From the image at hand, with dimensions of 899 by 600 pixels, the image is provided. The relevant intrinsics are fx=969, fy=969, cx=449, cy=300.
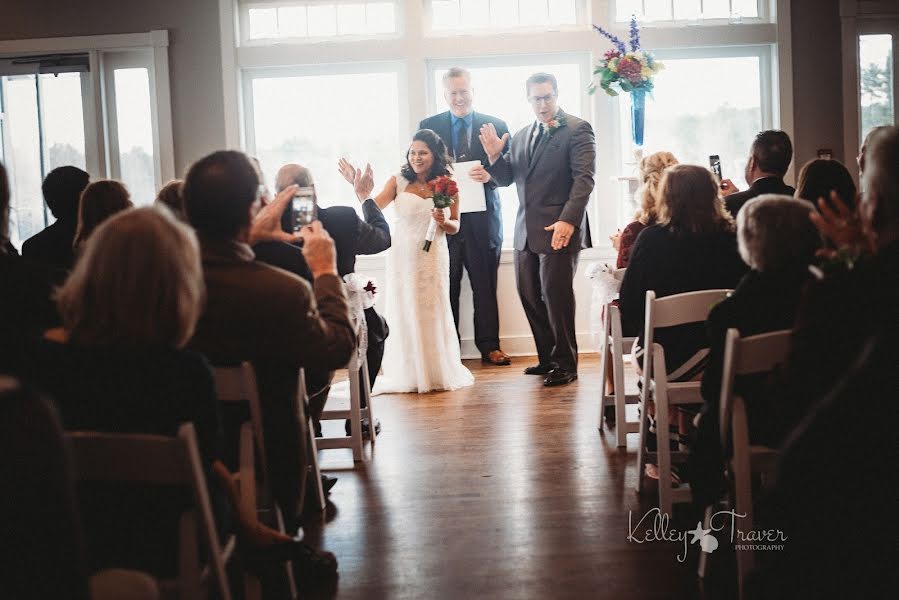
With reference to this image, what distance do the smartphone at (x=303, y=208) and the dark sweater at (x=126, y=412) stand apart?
1084 mm

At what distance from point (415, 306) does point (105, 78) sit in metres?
3.18

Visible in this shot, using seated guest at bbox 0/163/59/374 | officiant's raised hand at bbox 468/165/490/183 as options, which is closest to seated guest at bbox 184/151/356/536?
seated guest at bbox 0/163/59/374

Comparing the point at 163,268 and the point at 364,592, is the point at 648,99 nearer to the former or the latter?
the point at 364,592

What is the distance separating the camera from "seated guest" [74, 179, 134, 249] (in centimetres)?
364

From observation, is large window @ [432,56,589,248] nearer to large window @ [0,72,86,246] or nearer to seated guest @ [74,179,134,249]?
large window @ [0,72,86,246]

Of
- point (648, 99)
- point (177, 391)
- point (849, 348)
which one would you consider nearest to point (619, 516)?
point (849, 348)

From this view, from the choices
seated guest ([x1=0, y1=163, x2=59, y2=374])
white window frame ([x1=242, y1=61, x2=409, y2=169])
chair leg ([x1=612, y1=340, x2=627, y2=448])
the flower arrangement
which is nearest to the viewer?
seated guest ([x1=0, y1=163, x2=59, y2=374])

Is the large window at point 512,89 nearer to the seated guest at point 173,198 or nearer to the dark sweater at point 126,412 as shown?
the seated guest at point 173,198

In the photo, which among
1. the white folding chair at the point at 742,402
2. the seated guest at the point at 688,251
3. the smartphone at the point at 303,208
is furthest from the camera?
the seated guest at the point at 688,251

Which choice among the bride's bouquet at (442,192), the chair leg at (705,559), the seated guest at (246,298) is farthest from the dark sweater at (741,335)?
the bride's bouquet at (442,192)

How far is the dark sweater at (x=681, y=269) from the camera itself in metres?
3.64

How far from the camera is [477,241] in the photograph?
691 cm

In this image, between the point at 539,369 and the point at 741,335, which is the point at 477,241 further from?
the point at 741,335

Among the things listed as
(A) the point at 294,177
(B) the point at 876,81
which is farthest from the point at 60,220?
(B) the point at 876,81
